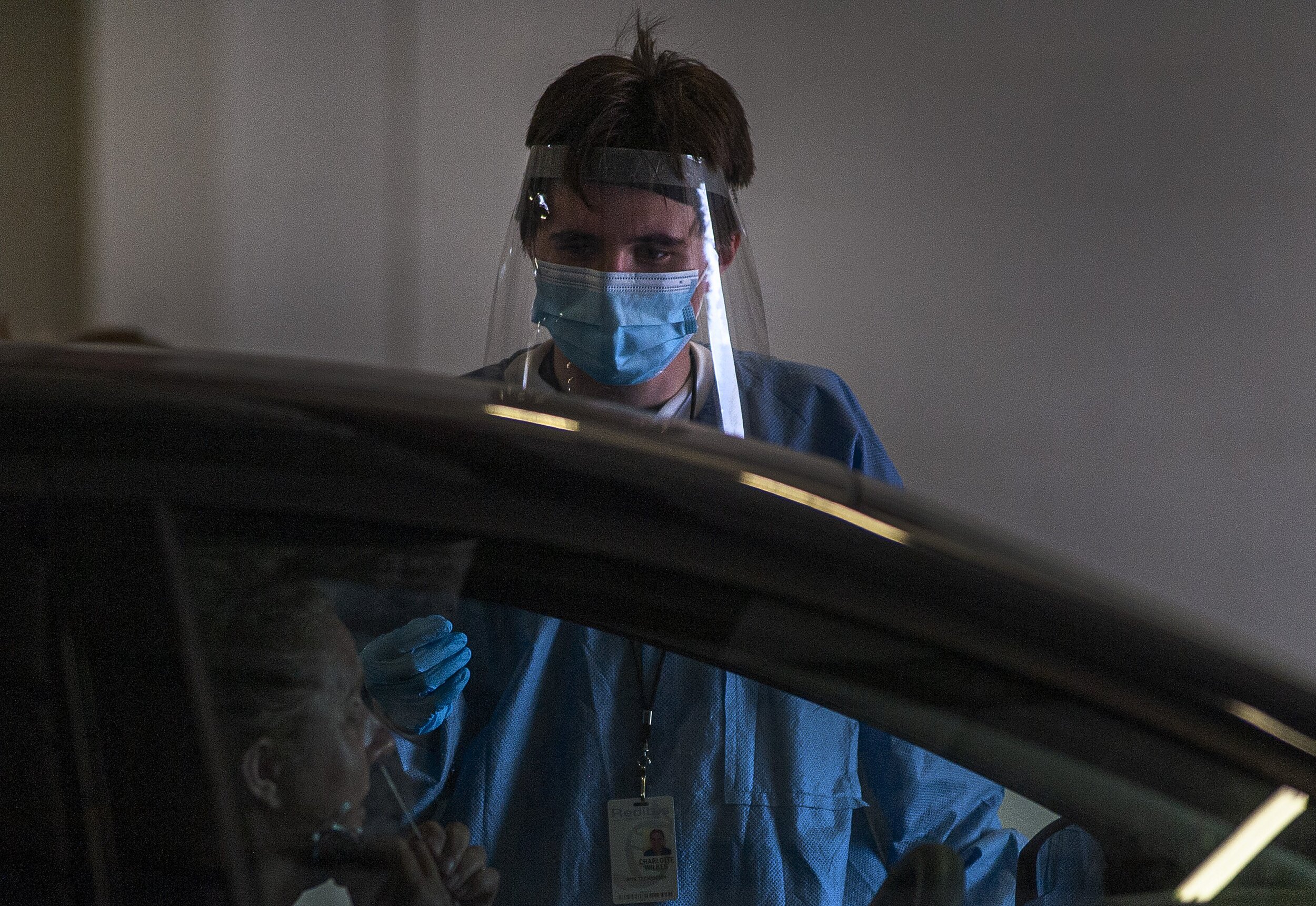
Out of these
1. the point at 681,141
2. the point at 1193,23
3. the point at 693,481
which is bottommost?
the point at 693,481

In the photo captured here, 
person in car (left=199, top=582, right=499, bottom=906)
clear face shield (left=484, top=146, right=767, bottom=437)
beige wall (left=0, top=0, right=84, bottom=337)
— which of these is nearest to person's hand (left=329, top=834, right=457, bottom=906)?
person in car (left=199, top=582, right=499, bottom=906)

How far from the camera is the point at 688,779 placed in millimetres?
582

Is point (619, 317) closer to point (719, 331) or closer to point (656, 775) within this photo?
point (719, 331)

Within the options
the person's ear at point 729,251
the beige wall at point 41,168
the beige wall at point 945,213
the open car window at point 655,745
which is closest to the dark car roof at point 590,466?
the open car window at point 655,745

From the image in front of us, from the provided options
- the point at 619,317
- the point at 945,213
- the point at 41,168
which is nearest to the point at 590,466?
the point at 619,317

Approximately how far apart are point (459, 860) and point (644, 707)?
0.13m

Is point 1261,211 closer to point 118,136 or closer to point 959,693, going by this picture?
point 959,693

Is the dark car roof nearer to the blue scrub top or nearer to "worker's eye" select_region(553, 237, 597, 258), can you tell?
the blue scrub top

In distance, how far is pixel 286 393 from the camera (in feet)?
1.71

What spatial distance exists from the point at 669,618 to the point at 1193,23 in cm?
279

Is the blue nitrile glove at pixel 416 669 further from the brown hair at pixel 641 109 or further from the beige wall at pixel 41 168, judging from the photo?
the beige wall at pixel 41 168

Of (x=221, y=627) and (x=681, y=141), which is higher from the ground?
(x=681, y=141)

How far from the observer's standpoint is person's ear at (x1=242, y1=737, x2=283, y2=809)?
518 millimetres

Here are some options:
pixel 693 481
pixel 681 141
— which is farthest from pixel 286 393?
pixel 681 141
